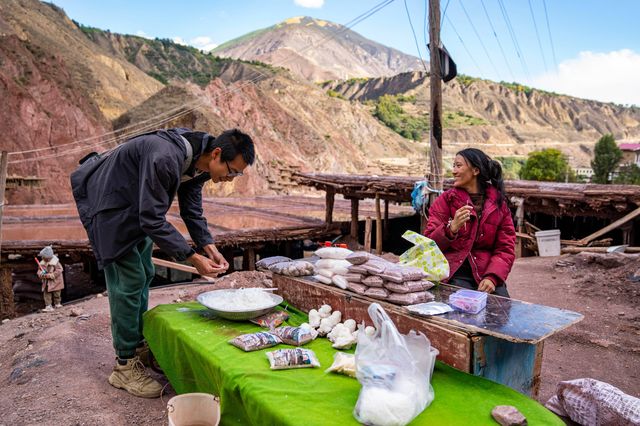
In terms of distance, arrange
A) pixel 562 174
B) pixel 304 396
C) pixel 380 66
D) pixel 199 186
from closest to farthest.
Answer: pixel 304 396, pixel 199 186, pixel 562 174, pixel 380 66

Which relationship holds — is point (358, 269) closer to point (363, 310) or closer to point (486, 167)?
point (363, 310)

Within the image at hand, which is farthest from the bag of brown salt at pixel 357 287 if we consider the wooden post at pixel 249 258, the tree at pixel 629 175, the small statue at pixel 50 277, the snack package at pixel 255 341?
the tree at pixel 629 175

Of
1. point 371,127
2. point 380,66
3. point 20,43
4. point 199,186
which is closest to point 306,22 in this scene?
point 380,66

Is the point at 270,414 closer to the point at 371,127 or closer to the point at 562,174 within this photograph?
the point at 562,174

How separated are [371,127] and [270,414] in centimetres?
5409

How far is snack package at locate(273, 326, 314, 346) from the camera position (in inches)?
97.3

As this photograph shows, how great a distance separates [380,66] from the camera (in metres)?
194

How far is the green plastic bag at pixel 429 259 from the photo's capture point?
296 cm

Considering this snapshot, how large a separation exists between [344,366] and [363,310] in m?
0.51

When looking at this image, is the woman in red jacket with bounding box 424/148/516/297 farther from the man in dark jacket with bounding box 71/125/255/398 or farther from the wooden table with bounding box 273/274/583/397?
the man in dark jacket with bounding box 71/125/255/398

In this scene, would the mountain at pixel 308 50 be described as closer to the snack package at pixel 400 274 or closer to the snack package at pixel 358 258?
the snack package at pixel 358 258

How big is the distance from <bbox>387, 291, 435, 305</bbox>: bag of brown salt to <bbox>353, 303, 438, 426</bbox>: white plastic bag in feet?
1.52

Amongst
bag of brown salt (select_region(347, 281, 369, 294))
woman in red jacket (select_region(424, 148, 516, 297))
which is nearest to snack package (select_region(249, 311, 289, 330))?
bag of brown salt (select_region(347, 281, 369, 294))

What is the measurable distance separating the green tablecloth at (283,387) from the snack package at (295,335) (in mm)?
44
